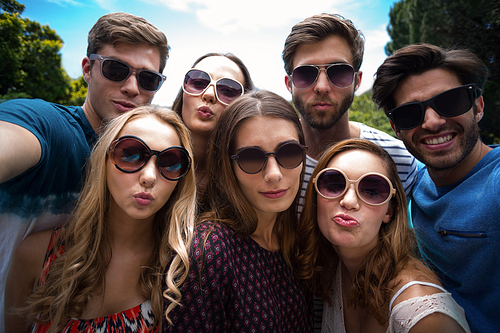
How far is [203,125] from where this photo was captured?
9.95ft

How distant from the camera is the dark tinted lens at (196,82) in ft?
10.1

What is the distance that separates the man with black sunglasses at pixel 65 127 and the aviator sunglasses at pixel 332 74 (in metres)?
1.61

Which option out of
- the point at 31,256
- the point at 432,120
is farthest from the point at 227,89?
the point at 31,256

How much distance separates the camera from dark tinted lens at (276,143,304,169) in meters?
2.20

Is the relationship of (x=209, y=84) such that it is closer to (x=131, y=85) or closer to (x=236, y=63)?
(x=236, y=63)

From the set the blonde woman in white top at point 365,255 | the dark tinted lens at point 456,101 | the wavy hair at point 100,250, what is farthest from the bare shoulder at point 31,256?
the dark tinted lens at point 456,101

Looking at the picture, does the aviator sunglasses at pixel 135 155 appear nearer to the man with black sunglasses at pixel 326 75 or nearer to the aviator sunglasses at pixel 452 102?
the man with black sunglasses at pixel 326 75

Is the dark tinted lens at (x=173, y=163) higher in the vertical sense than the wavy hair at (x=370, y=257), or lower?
higher

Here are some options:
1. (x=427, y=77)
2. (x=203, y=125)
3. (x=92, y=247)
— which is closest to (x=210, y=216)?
(x=92, y=247)

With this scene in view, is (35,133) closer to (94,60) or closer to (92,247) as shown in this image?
(92,247)

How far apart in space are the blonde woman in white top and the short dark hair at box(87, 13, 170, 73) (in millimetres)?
2188

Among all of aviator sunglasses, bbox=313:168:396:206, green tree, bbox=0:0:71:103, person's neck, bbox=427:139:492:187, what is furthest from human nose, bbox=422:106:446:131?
green tree, bbox=0:0:71:103

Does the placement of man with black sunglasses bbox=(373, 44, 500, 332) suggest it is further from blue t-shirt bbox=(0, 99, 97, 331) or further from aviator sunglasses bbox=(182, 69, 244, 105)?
blue t-shirt bbox=(0, 99, 97, 331)

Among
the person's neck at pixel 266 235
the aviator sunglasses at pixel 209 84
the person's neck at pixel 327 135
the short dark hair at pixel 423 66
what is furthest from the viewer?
the person's neck at pixel 327 135
